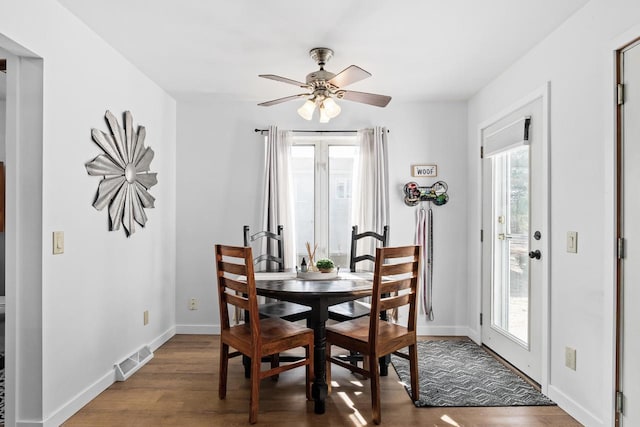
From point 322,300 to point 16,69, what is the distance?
7.02 ft

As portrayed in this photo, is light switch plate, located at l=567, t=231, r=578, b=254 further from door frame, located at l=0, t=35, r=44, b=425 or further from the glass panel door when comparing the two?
door frame, located at l=0, t=35, r=44, b=425

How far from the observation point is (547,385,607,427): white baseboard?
2182mm

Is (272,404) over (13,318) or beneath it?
beneath

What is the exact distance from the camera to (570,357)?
2393 mm

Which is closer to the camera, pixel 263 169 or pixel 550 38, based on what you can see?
pixel 550 38

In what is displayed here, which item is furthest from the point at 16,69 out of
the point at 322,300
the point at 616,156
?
the point at 616,156

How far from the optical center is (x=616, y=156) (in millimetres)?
2035

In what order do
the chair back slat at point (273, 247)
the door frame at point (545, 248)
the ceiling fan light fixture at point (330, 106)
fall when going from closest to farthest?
the door frame at point (545, 248), the ceiling fan light fixture at point (330, 106), the chair back slat at point (273, 247)

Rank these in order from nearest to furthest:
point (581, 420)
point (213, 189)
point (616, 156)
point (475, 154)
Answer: point (616, 156)
point (581, 420)
point (475, 154)
point (213, 189)

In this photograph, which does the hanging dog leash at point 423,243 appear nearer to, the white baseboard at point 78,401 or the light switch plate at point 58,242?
the white baseboard at point 78,401

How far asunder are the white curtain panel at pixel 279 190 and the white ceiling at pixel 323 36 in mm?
600

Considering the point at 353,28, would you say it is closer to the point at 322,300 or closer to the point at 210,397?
the point at 322,300

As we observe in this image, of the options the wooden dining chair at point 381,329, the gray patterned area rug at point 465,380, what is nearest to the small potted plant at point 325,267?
the wooden dining chair at point 381,329

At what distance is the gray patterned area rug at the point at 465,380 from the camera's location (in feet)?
8.40
